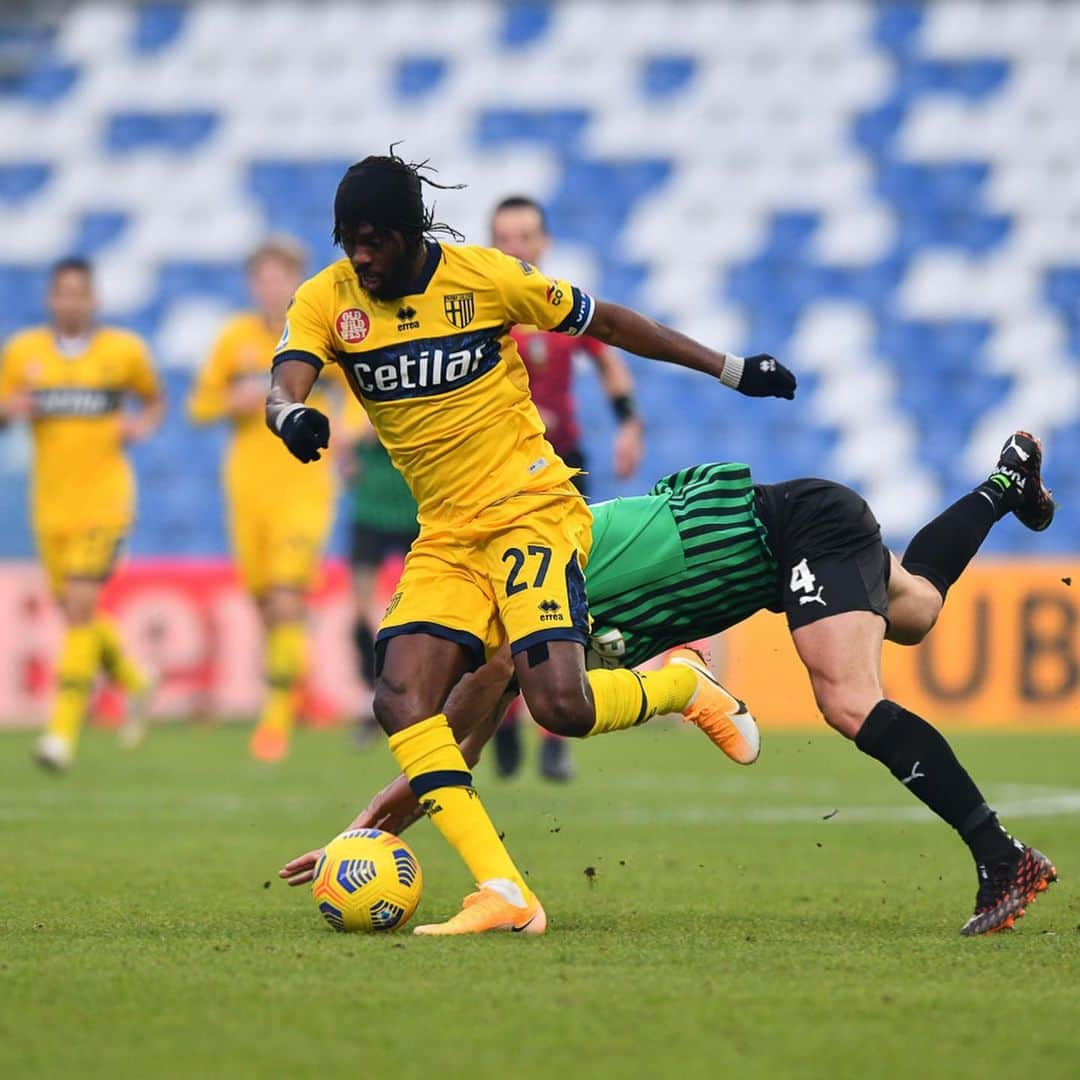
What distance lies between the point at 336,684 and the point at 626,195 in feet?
17.8

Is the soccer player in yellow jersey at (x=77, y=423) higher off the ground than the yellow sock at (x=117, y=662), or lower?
higher

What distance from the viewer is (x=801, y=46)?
17781 millimetres

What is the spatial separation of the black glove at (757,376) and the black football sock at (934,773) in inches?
36.2

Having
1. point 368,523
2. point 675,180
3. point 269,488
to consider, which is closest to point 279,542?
point 269,488

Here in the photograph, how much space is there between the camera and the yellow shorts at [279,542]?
11695 mm

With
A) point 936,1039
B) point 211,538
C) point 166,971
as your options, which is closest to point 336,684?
point 211,538

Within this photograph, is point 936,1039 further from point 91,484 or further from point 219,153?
point 219,153

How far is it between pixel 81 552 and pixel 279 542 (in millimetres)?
1179

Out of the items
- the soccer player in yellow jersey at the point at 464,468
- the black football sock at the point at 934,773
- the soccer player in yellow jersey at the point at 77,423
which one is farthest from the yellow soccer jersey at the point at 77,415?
the black football sock at the point at 934,773

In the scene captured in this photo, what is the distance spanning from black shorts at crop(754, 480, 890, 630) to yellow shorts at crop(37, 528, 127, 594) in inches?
238

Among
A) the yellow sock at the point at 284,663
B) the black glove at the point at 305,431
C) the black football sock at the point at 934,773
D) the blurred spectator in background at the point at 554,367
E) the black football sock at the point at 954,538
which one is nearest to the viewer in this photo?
the black glove at the point at 305,431

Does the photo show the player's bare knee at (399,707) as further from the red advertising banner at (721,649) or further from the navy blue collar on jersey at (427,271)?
the red advertising banner at (721,649)

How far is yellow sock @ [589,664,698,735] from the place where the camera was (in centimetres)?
544

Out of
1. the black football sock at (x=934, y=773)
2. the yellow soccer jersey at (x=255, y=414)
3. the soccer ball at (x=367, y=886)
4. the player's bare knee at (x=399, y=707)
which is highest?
the yellow soccer jersey at (x=255, y=414)
